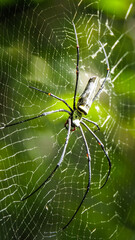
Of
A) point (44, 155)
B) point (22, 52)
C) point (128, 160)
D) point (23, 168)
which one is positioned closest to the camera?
point (22, 52)

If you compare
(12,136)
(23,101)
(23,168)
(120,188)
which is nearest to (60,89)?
(23,101)

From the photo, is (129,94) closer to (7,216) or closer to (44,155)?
(44,155)

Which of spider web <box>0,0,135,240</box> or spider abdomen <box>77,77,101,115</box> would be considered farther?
spider web <box>0,0,135,240</box>

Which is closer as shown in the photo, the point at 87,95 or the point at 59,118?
the point at 87,95

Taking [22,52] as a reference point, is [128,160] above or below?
below

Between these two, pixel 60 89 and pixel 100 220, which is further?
pixel 100 220

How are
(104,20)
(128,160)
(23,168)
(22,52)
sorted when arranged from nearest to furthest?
(22,52), (23,168), (104,20), (128,160)

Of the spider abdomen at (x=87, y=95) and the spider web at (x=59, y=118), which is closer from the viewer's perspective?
the spider abdomen at (x=87, y=95)

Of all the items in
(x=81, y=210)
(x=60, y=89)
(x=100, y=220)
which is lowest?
(x=100, y=220)
